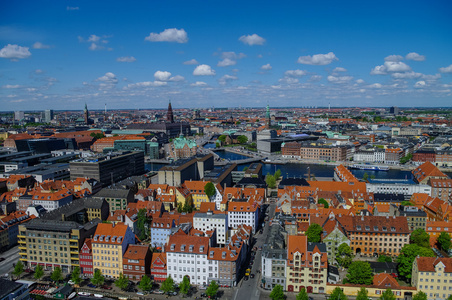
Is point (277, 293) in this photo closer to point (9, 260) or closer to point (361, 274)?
point (361, 274)

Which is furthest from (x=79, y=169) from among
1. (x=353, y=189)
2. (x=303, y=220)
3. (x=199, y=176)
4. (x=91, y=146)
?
(x=91, y=146)

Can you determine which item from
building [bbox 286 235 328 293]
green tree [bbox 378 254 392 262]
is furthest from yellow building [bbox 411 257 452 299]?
building [bbox 286 235 328 293]

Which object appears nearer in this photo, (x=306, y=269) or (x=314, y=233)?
(x=306, y=269)

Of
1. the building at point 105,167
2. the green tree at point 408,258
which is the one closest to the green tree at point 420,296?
the green tree at point 408,258

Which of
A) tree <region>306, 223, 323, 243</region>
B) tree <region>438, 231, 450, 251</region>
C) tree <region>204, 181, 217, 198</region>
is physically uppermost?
tree <region>204, 181, 217, 198</region>

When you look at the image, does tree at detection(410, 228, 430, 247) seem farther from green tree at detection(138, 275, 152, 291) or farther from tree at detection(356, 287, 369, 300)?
green tree at detection(138, 275, 152, 291)

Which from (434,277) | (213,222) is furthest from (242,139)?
(434,277)
